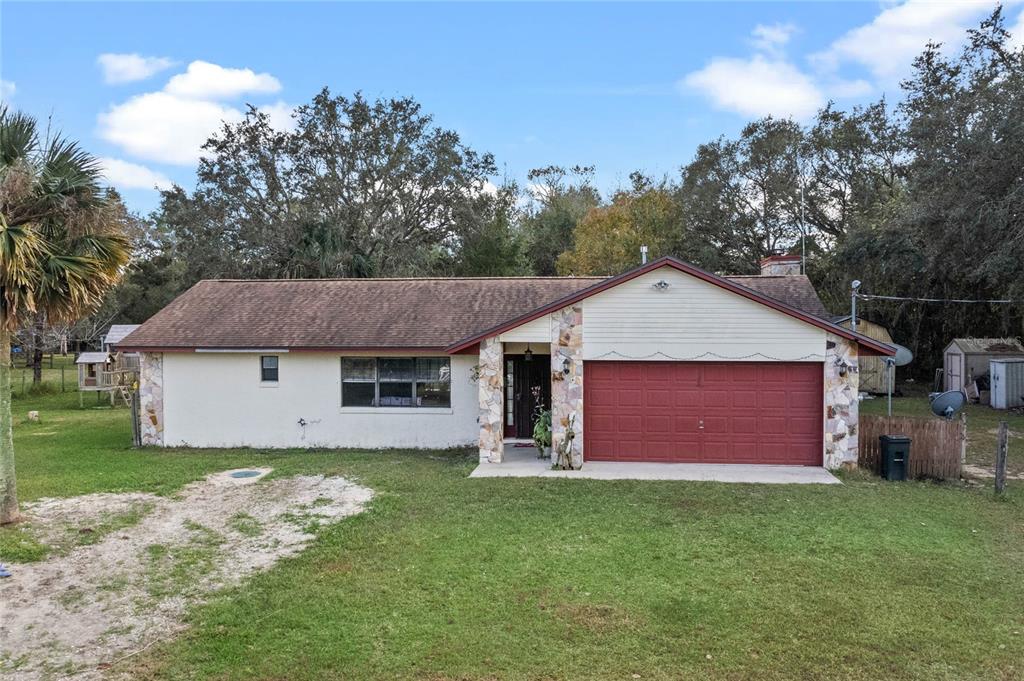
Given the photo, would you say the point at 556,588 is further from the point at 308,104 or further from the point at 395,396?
the point at 308,104

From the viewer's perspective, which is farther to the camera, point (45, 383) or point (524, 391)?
point (45, 383)

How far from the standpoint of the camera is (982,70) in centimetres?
1934

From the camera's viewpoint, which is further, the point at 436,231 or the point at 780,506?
the point at 436,231

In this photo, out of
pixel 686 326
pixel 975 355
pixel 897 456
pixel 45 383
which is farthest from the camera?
pixel 45 383

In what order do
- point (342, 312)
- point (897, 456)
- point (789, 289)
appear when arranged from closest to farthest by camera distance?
1. point (897, 456)
2. point (342, 312)
3. point (789, 289)

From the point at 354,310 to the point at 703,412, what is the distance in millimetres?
8874

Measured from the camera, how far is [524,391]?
15.8 m

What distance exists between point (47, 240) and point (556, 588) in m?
8.37

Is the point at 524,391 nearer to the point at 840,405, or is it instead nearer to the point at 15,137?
the point at 840,405

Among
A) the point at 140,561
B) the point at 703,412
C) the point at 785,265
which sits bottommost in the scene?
the point at 140,561

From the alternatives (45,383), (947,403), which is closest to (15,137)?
(947,403)

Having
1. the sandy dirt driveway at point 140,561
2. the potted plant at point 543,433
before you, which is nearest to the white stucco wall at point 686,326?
the potted plant at point 543,433

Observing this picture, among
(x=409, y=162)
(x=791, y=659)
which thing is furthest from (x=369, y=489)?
(x=409, y=162)

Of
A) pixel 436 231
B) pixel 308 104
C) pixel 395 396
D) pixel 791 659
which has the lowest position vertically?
pixel 791 659
